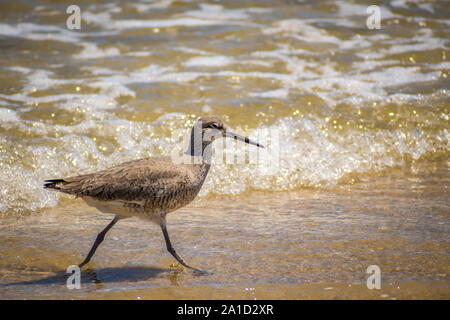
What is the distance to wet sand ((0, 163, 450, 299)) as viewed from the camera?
389cm

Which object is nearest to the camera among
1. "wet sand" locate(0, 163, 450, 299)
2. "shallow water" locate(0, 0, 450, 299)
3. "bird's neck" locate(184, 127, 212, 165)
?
"wet sand" locate(0, 163, 450, 299)

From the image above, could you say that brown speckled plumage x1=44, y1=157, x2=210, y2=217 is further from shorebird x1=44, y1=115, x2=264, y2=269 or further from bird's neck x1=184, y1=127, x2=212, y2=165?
bird's neck x1=184, y1=127, x2=212, y2=165

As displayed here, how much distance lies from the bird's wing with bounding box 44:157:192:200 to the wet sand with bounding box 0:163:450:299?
55 centimetres

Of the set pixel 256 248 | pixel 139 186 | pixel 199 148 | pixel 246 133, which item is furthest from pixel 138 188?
pixel 246 133

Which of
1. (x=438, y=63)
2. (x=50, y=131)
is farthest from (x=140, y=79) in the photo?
(x=438, y=63)

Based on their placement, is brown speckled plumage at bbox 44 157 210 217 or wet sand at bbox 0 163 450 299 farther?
brown speckled plumage at bbox 44 157 210 217

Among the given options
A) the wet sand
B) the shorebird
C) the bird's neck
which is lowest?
the wet sand

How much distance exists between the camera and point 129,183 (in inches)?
173

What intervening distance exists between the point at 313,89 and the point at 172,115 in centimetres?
219

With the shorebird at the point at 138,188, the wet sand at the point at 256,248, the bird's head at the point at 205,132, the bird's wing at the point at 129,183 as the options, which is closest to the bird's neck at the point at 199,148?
the bird's head at the point at 205,132

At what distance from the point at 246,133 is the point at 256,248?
108 inches

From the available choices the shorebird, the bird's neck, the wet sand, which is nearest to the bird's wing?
the shorebird
